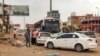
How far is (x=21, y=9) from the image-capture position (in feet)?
193

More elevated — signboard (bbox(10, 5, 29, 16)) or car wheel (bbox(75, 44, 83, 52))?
signboard (bbox(10, 5, 29, 16))

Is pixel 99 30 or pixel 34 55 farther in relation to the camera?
pixel 99 30

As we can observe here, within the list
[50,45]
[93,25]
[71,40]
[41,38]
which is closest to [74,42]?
[71,40]

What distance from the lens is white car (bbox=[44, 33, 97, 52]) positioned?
2525 cm

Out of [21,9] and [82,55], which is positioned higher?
[21,9]

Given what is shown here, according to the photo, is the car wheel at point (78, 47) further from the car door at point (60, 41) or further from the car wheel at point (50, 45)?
the car wheel at point (50, 45)

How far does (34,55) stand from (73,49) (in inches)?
245

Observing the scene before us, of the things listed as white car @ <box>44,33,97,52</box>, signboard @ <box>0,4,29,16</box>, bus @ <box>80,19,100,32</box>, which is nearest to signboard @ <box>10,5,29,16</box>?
signboard @ <box>0,4,29,16</box>

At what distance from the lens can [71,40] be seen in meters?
26.3

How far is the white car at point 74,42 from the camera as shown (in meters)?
25.2

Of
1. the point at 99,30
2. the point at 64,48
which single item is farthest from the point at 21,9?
the point at 99,30

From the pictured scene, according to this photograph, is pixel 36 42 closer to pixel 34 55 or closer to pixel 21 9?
pixel 34 55

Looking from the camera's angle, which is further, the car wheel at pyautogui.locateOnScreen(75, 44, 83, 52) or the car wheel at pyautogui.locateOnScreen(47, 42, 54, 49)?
the car wheel at pyautogui.locateOnScreen(47, 42, 54, 49)

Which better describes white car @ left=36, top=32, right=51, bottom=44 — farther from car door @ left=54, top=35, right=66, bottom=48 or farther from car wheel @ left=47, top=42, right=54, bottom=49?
car door @ left=54, top=35, right=66, bottom=48
